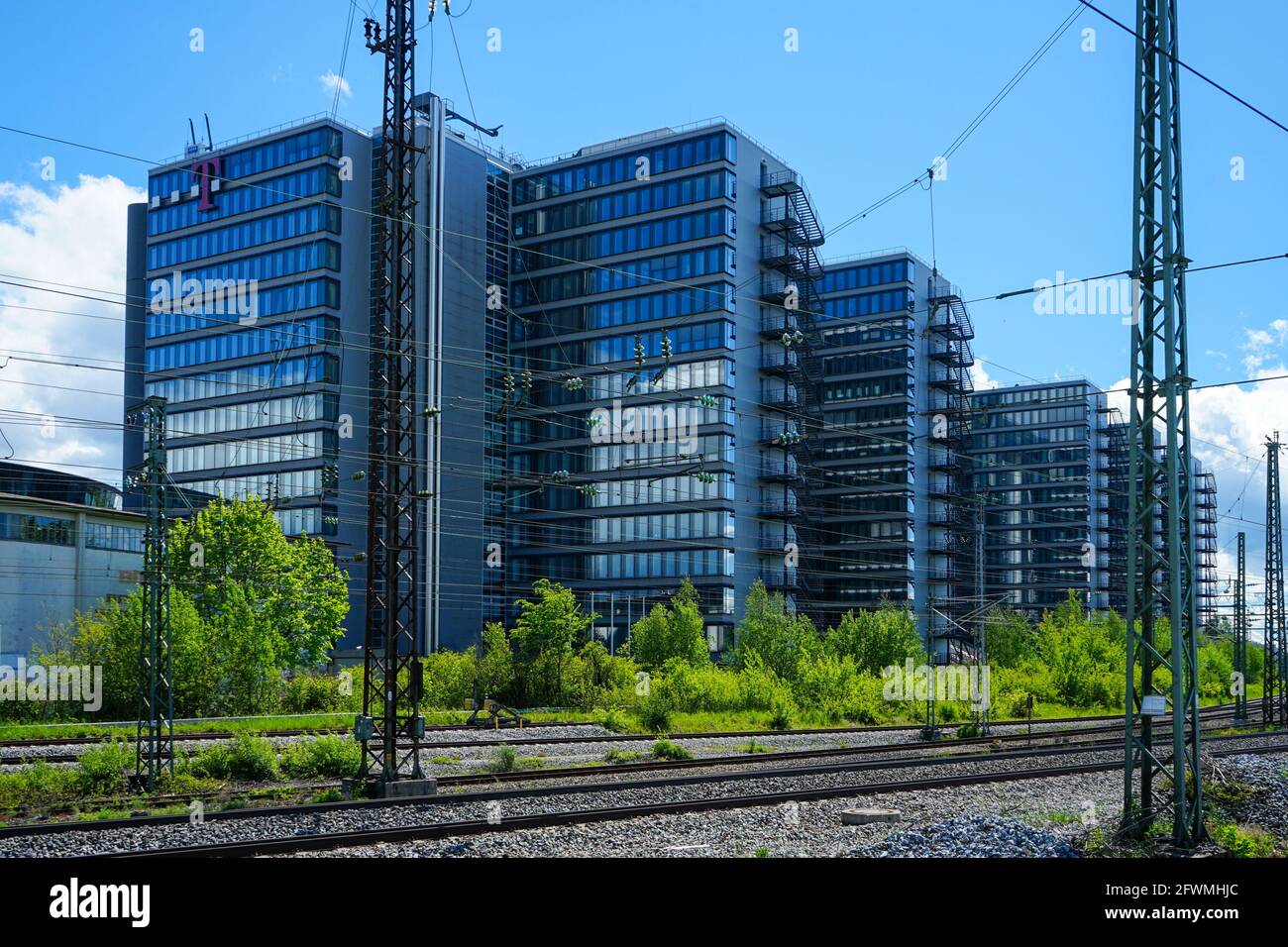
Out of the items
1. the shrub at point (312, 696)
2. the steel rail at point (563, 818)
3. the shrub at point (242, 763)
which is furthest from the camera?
the shrub at point (312, 696)

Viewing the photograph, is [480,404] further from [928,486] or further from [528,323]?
[928,486]

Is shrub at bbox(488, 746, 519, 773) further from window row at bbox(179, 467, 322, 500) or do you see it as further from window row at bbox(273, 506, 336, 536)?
window row at bbox(179, 467, 322, 500)

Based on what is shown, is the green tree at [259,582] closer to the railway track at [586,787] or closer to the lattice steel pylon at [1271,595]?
the railway track at [586,787]

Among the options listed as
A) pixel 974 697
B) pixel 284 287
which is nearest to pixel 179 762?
pixel 974 697

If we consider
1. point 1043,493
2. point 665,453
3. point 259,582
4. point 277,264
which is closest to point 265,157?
point 277,264

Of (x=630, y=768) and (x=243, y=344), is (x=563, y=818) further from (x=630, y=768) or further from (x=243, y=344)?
(x=243, y=344)

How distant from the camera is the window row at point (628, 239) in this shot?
9262 centimetres

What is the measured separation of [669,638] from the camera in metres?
70.8

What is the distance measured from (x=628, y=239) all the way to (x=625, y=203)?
320 centimetres

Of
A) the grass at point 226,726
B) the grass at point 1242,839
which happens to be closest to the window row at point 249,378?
the grass at point 226,726

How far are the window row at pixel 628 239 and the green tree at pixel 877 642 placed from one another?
112ft

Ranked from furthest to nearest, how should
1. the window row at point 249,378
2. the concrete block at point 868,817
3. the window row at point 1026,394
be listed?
1. the window row at point 1026,394
2. the window row at point 249,378
3. the concrete block at point 868,817

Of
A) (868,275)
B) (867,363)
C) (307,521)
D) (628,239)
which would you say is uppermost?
(868,275)
